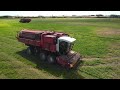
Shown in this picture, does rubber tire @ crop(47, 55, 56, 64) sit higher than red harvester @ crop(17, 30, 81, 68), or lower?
lower

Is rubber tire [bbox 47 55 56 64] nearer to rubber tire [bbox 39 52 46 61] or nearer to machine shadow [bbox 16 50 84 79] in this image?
machine shadow [bbox 16 50 84 79]

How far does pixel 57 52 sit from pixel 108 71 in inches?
162

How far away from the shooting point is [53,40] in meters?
16.4

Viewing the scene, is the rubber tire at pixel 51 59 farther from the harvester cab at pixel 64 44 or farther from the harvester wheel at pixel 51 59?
the harvester cab at pixel 64 44

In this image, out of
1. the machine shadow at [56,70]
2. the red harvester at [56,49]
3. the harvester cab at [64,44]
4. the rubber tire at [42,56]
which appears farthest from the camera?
the rubber tire at [42,56]

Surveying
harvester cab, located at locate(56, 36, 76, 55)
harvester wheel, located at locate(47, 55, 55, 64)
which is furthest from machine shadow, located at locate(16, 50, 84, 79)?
harvester cab, located at locate(56, 36, 76, 55)

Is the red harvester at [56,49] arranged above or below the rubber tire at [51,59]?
above

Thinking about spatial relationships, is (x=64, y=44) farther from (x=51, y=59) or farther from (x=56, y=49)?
(x=51, y=59)

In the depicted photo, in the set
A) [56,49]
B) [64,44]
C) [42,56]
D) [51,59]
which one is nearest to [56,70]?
[51,59]

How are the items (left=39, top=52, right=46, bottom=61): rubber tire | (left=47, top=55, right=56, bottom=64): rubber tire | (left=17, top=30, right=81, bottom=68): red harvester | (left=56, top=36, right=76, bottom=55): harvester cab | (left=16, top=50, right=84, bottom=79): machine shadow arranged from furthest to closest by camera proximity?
(left=39, top=52, right=46, bottom=61): rubber tire
(left=47, top=55, right=56, bottom=64): rubber tire
(left=56, top=36, right=76, bottom=55): harvester cab
(left=17, top=30, right=81, bottom=68): red harvester
(left=16, top=50, right=84, bottom=79): machine shadow

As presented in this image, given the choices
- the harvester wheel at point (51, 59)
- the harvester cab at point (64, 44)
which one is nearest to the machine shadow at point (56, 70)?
the harvester wheel at point (51, 59)
